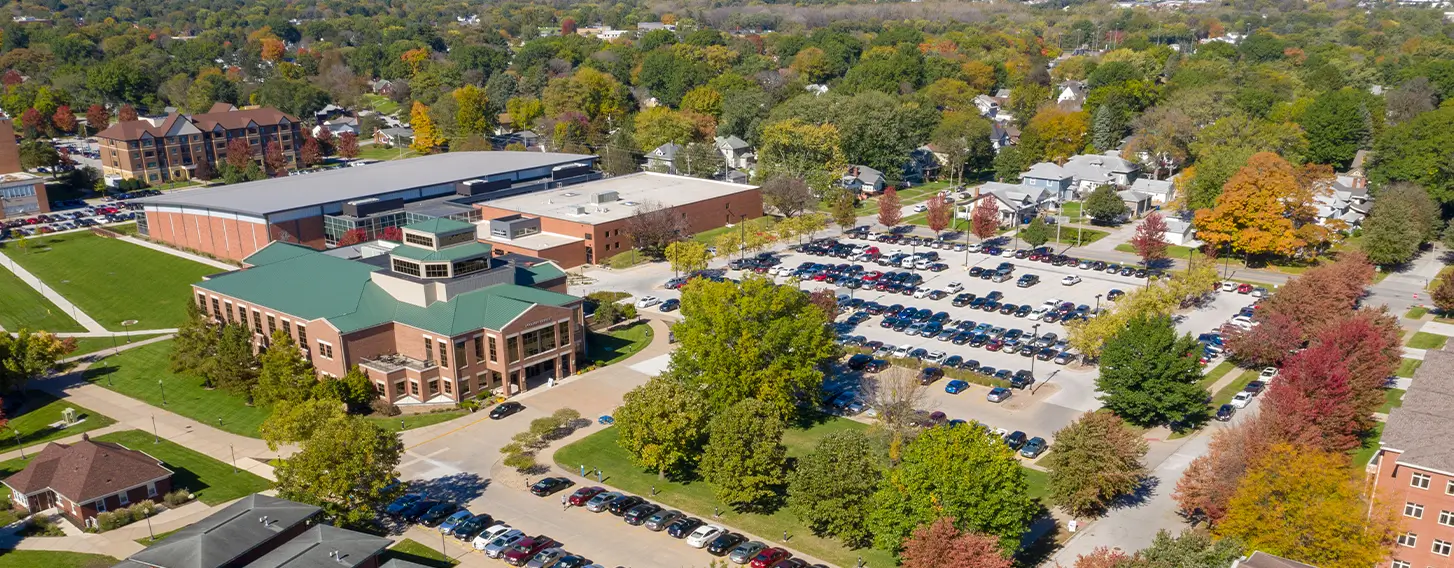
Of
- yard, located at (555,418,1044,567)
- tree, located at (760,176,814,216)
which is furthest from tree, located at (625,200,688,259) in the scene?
yard, located at (555,418,1044,567)

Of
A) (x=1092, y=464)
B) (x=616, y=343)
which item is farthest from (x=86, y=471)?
(x=1092, y=464)

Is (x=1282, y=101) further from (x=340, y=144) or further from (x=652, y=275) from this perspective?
(x=340, y=144)

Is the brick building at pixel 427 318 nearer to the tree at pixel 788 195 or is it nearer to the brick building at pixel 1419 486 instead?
Answer: the tree at pixel 788 195

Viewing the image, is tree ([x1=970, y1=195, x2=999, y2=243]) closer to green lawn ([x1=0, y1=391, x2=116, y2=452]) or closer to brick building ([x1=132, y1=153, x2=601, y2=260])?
brick building ([x1=132, y1=153, x2=601, y2=260])

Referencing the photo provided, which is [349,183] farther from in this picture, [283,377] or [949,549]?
[949,549]

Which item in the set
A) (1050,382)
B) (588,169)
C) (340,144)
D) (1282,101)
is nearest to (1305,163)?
(1282,101)

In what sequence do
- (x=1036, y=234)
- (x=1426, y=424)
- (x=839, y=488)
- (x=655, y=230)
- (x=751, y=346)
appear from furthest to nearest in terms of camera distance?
1. (x=1036, y=234)
2. (x=655, y=230)
3. (x=751, y=346)
4. (x=839, y=488)
5. (x=1426, y=424)

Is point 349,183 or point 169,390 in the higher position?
point 349,183
